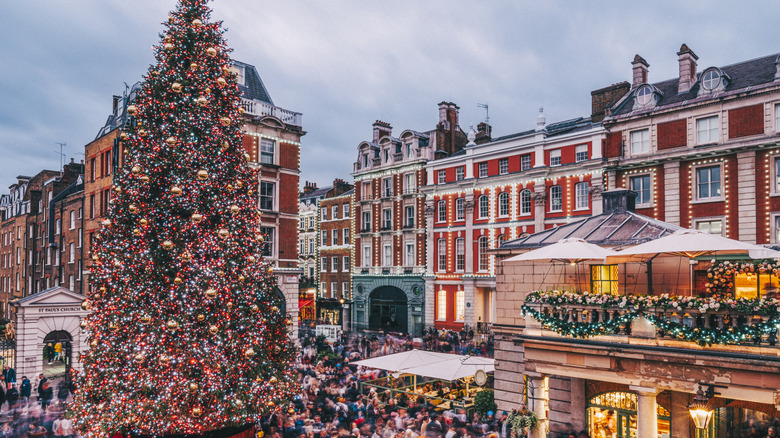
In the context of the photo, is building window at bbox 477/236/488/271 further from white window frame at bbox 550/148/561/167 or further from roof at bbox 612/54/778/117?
roof at bbox 612/54/778/117

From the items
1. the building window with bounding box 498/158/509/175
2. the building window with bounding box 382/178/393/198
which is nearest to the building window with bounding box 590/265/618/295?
the building window with bounding box 498/158/509/175

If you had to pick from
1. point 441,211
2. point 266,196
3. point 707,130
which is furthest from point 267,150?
point 707,130

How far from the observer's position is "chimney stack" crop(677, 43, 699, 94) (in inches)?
1272

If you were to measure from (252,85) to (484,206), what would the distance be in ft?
62.7

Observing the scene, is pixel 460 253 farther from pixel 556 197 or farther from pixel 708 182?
pixel 708 182

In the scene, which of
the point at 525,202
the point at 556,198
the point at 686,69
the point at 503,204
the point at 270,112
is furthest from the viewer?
the point at 503,204

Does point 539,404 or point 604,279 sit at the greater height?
point 604,279

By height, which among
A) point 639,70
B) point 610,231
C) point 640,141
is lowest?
point 610,231

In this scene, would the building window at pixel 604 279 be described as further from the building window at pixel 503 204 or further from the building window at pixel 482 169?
the building window at pixel 482 169

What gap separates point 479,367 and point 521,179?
21.7 meters

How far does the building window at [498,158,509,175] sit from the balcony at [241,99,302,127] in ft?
50.5

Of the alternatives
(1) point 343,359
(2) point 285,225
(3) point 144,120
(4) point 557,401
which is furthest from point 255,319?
(2) point 285,225

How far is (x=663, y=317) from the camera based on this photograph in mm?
11594

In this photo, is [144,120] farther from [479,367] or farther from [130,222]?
[479,367]
